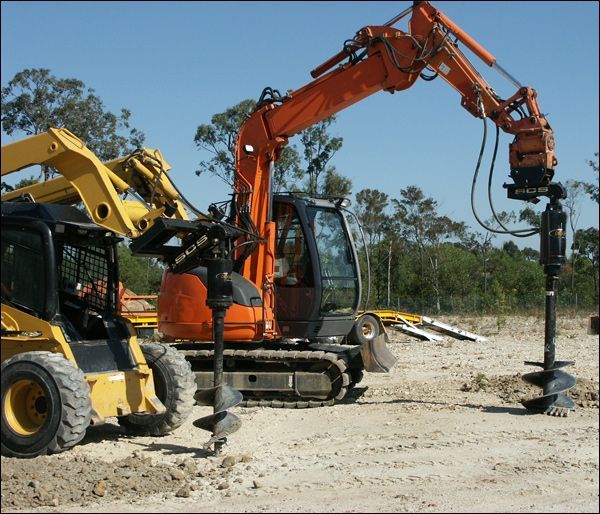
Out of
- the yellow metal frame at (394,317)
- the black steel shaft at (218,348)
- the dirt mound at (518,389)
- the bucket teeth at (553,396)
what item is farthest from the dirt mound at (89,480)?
the yellow metal frame at (394,317)

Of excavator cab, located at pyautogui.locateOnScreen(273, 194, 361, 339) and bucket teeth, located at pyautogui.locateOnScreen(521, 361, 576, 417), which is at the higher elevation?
excavator cab, located at pyautogui.locateOnScreen(273, 194, 361, 339)

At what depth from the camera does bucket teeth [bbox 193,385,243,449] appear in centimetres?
777

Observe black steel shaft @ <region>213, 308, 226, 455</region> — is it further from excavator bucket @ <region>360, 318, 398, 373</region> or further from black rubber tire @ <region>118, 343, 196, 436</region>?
excavator bucket @ <region>360, 318, 398, 373</region>

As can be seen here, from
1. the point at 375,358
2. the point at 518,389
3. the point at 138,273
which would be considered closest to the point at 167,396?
the point at 375,358

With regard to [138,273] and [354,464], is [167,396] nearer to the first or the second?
[354,464]

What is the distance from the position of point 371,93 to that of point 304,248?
7.38 feet

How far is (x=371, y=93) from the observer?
436 inches

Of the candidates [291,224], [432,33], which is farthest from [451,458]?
[432,33]

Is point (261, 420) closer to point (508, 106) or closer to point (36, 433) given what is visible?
point (36, 433)

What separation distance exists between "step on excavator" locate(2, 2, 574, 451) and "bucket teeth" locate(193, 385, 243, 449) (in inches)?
67.1

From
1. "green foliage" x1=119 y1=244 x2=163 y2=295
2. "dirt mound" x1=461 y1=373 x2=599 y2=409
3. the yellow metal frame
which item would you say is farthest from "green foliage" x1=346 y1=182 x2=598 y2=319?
"dirt mound" x1=461 y1=373 x2=599 y2=409

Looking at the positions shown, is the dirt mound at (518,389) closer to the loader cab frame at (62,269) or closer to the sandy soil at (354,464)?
the sandy soil at (354,464)

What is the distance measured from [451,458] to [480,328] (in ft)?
64.3

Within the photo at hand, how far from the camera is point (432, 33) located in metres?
10.6
